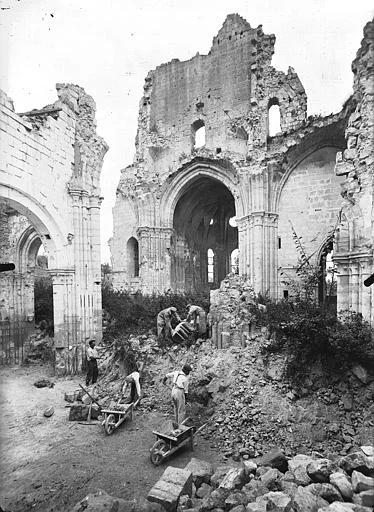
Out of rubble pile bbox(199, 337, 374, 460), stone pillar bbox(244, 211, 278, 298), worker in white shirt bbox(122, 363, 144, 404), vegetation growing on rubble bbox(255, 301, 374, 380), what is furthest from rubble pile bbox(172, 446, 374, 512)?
stone pillar bbox(244, 211, 278, 298)

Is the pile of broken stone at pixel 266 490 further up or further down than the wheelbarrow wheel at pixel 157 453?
further up

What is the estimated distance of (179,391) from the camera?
5.52 m

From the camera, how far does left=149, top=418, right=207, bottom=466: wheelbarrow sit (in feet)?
15.4

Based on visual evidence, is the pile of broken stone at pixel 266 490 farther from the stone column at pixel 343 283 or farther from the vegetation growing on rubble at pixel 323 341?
the stone column at pixel 343 283

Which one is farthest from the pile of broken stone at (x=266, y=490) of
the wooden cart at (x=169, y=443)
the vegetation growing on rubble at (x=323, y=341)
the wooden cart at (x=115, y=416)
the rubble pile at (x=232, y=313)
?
the rubble pile at (x=232, y=313)

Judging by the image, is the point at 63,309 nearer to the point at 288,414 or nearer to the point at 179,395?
the point at 179,395

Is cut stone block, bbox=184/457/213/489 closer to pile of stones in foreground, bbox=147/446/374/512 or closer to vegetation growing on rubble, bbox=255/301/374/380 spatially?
pile of stones in foreground, bbox=147/446/374/512

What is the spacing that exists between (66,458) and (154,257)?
1282cm

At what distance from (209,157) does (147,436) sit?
13613 millimetres

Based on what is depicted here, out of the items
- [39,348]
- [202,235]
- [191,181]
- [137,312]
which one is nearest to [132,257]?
[202,235]

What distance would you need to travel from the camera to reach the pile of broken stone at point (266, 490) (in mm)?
3102

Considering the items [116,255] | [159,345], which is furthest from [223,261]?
[159,345]

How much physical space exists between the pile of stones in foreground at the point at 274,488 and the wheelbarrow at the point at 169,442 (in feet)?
2.15

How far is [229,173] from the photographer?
1582 centimetres
